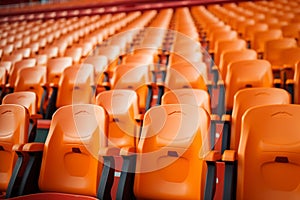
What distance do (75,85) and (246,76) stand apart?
55 centimetres

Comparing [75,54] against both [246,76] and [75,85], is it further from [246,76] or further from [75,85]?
[246,76]

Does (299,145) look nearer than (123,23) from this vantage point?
Yes

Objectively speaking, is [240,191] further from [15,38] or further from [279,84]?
[15,38]

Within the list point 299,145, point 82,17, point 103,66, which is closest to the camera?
point 299,145

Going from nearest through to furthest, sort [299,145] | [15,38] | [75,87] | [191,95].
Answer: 1. [299,145]
2. [191,95]
3. [75,87]
4. [15,38]

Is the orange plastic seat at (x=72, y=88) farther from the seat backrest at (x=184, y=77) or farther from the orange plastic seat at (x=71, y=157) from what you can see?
the orange plastic seat at (x=71, y=157)

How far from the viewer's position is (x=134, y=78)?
1.26 meters

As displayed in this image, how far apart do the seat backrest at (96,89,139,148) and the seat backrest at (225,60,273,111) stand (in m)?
0.28

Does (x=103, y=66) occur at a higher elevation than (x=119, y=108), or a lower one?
higher

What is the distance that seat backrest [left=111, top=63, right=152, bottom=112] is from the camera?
4.01 feet

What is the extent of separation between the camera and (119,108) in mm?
955

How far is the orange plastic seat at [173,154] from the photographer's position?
0.68 metres

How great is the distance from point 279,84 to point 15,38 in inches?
76.1

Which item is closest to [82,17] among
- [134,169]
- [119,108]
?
[119,108]
